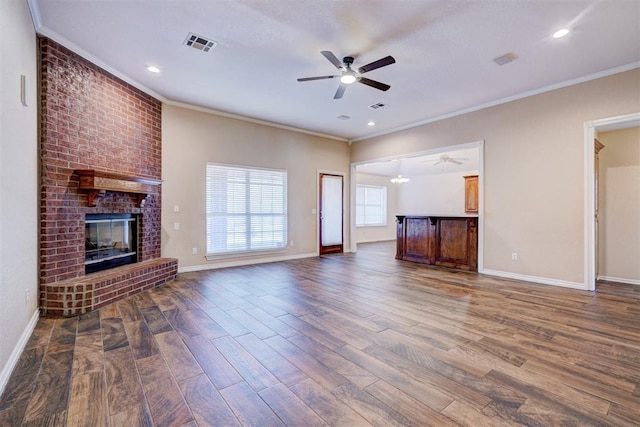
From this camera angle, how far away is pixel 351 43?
3.37m

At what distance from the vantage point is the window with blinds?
5793mm

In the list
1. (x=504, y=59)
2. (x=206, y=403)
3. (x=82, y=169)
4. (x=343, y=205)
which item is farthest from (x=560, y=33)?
(x=82, y=169)

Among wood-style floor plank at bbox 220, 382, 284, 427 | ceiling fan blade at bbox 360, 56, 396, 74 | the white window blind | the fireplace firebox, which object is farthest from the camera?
the white window blind

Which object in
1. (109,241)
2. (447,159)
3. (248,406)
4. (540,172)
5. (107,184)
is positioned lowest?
(248,406)

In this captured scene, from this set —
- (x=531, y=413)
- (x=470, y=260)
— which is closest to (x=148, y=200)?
(x=531, y=413)

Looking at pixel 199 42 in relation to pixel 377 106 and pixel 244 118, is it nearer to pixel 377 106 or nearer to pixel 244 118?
pixel 244 118

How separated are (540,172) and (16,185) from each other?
254 inches

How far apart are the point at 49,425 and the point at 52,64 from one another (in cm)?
364

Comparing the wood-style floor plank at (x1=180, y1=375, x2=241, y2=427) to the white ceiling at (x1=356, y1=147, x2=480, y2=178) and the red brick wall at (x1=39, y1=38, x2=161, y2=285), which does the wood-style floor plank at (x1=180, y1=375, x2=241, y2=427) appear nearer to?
the red brick wall at (x1=39, y1=38, x2=161, y2=285)

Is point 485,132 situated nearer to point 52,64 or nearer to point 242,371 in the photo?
point 242,371

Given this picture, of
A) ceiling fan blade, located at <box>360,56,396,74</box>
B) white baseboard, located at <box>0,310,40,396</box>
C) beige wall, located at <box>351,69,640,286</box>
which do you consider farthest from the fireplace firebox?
beige wall, located at <box>351,69,640,286</box>

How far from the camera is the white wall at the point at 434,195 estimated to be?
33.8 feet

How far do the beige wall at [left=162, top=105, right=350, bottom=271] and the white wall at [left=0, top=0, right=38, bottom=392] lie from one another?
222 centimetres

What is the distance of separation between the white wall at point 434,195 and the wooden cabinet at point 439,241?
3925mm
